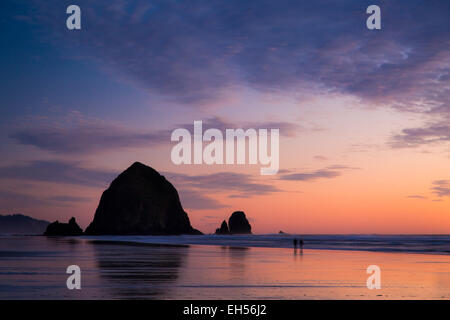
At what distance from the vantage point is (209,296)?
18.0 metres

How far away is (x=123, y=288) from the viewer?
65.4 ft

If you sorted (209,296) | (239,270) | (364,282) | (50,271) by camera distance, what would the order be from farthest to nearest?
(239,270), (50,271), (364,282), (209,296)

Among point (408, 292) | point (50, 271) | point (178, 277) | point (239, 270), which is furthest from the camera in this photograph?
point (239, 270)

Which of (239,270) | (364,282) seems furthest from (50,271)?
(364,282)

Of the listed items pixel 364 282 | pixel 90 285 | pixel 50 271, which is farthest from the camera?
pixel 50 271

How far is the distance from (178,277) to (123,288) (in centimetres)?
486
